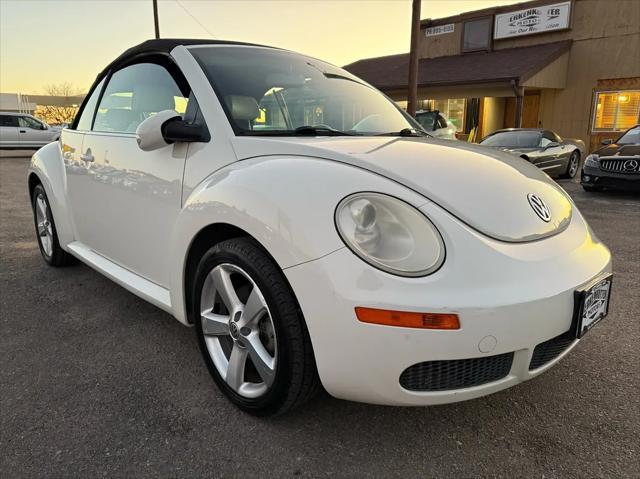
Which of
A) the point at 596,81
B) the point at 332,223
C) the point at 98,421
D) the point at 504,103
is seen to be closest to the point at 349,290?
the point at 332,223

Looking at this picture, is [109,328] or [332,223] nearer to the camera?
[332,223]

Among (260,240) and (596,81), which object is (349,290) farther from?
(596,81)

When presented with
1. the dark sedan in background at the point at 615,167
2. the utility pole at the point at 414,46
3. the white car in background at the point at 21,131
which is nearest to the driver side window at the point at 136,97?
the dark sedan in background at the point at 615,167

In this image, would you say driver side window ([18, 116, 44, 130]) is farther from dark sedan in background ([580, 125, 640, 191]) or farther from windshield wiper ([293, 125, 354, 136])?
windshield wiper ([293, 125, 354, 136])

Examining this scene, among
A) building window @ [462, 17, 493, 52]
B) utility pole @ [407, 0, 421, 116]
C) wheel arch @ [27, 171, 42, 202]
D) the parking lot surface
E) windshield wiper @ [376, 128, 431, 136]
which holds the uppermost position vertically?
building window @ [462, 17, 493, 52]

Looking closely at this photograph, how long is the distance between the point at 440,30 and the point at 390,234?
68.9 feet

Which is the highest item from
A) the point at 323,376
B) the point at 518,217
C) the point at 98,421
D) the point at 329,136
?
the point at 329,136

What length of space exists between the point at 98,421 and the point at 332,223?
Result: 1.32 m

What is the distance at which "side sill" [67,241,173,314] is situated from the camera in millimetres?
2443

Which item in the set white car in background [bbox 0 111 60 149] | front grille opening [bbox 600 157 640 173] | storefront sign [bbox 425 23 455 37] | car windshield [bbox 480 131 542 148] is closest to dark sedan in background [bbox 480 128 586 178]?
car windshield [bbox 480 131 542 148]

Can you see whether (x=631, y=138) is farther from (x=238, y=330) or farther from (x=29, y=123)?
(x=29, y=123)

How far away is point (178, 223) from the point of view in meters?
2.21

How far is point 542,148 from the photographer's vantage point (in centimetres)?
1049

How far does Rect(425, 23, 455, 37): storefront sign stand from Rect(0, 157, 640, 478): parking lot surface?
63.9ft
